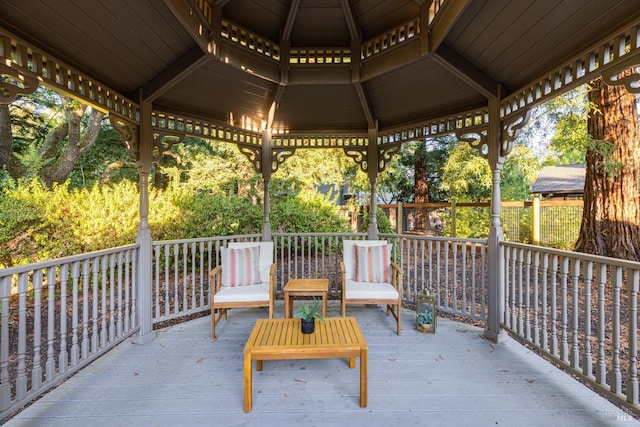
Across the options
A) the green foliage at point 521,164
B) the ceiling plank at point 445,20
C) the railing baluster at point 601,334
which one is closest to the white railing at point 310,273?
the railing baluster at point 601,334

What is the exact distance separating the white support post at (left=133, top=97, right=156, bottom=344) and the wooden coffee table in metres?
1.68

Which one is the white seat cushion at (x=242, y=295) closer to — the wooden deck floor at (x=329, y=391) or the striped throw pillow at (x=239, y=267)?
the striped throw pillow at (x=239, y=267)

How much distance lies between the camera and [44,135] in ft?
30.5

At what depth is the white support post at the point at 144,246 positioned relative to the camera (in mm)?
3553

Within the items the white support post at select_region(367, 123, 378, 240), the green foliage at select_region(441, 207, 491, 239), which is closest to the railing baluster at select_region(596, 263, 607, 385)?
the white support post at select_region(367, 123, 378, 240)

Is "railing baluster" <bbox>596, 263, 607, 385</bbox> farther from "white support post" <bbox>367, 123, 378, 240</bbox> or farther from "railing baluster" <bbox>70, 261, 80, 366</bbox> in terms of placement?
"railing baluster" <bbox>70, 261, 80, 366</bbox>

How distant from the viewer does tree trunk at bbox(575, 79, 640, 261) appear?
532 centimetres

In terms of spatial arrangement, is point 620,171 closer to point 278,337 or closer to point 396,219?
point 396,219

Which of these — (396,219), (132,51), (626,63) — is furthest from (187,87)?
(396,219)

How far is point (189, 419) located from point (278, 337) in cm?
79

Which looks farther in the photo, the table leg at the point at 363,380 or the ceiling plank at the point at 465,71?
the ceiling plank at the point at 465,71

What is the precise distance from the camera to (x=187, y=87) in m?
3.98

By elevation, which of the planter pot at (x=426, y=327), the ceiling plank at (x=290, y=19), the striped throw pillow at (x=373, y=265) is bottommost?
the planter pot at (x=426, y=327)

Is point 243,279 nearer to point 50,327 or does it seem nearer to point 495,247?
point 50,327
